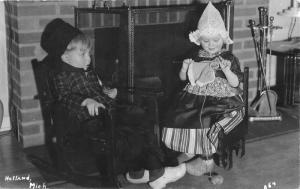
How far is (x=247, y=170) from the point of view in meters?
2.58

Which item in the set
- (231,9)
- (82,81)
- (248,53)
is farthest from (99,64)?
(248,53)

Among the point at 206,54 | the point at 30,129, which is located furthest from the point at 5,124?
the point at 206,54

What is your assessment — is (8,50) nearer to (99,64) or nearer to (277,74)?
(99,64)

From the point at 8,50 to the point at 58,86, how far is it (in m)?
0.78

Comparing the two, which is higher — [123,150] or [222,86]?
[222,86]

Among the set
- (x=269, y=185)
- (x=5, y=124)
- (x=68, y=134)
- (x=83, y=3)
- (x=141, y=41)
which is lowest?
(x=269, y=185)

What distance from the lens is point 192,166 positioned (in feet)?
8.04

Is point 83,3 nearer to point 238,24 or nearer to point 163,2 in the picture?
point 163,2

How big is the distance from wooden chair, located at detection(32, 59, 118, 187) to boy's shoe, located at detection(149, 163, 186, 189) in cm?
19

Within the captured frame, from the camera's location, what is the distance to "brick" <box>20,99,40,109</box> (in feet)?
9.41

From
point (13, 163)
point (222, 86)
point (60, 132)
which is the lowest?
point (13, 163)

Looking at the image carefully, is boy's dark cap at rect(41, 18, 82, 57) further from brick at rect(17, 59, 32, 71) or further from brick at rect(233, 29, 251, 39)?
brick at rect(233, 29, 251, 39)

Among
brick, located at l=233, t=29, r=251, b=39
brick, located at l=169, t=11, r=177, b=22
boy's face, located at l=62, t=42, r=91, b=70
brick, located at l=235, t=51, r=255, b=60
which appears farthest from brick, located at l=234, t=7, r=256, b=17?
boy's face, located at l=62, t=42, r=91, b=70

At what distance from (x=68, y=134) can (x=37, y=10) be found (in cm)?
77
